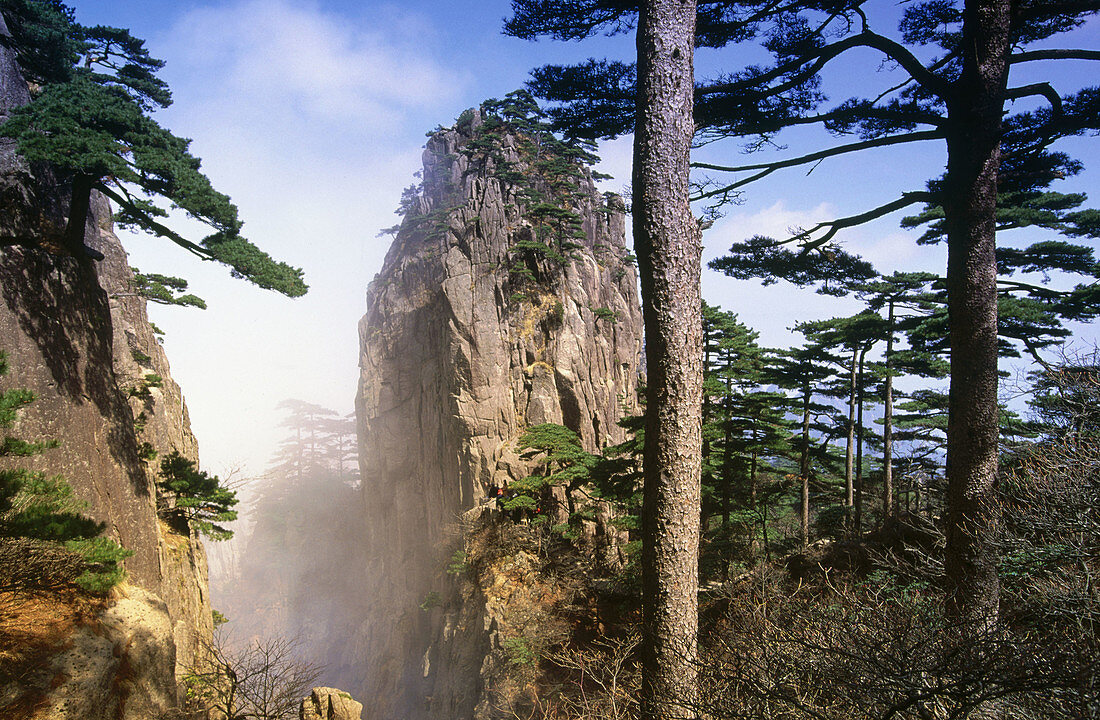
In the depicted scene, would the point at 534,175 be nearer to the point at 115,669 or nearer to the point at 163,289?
the point at 163,289

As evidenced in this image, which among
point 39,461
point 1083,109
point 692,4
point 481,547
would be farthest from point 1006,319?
point 39,461

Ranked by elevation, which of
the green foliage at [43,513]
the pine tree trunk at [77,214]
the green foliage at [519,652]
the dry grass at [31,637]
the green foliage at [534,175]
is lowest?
the green foliage at [519,652]

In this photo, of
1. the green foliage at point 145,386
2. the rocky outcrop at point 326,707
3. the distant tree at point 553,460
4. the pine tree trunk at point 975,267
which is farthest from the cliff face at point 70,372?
the pine tree trunk at point 975,267

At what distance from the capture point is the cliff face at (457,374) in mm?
25172

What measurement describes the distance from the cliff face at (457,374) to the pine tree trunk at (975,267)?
15.2m

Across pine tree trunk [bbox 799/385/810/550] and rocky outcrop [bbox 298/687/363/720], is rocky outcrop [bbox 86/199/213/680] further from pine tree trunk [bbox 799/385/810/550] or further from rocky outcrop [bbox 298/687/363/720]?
pine tree trunk [bbox 799/385/810/550]

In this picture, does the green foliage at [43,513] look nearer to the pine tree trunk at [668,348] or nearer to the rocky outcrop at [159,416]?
the rocky outcrop at [159,416]

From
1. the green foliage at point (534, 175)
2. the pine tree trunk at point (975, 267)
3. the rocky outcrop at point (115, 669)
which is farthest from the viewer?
the green foliage at point (534, 175)


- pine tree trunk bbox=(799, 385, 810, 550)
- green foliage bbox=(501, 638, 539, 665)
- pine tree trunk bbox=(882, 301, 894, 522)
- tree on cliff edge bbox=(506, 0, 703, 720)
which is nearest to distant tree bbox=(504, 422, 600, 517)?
green foliage bbox=(501, 638, 539, 665)

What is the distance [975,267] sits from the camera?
5449 mm

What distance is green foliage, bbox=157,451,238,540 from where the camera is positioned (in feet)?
31.7

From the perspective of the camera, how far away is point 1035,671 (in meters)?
2.46

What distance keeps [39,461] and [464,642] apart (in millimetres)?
15169

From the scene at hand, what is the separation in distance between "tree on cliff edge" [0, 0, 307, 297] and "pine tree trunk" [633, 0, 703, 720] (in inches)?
219
